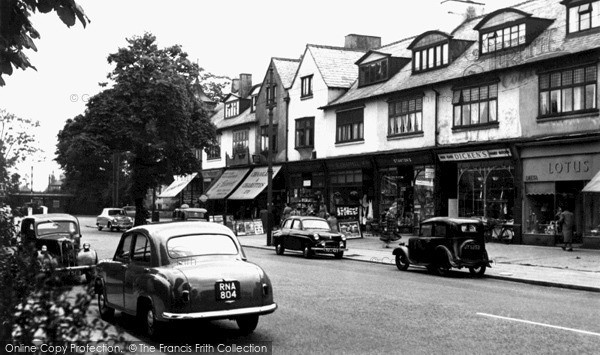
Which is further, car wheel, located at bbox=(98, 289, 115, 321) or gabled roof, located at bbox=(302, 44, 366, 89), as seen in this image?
gabled roof, located at bbox=(302, 44, 366, 89)

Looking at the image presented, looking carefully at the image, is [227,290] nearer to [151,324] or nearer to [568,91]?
[151,324]

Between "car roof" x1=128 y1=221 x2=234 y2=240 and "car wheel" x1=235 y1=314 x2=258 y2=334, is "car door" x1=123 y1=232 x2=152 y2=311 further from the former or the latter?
"car wheel" x1=235 y1=314 x2=258 y2=334

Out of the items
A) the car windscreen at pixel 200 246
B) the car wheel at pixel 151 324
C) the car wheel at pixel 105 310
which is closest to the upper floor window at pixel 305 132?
the car wheel at pixel 105 310

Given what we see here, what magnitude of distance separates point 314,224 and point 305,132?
17061 mm

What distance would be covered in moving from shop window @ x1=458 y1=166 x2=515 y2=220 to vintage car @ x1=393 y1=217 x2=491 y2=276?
9.04 m

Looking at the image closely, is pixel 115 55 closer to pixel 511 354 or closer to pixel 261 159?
pixel 261 159

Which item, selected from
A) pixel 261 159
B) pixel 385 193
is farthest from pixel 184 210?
pixel 385 193

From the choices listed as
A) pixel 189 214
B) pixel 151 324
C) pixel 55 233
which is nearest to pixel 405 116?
pixel 189 214

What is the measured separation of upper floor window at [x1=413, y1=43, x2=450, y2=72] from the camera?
106ft

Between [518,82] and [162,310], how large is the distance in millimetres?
21896

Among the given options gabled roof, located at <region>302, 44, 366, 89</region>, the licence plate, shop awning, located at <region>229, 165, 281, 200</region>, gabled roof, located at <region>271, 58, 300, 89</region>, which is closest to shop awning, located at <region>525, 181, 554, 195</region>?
gabled roof, located at <region>302, 44, 366, 89</region>

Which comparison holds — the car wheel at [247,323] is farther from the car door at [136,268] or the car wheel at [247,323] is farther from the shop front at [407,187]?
the shop front at [407,187]

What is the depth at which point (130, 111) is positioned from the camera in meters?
42.9

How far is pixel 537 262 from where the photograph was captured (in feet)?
71.7
